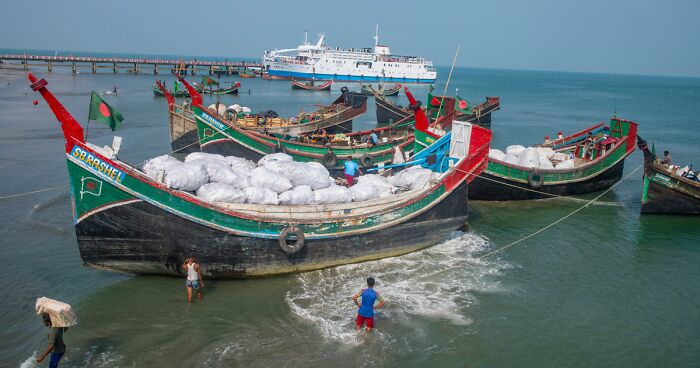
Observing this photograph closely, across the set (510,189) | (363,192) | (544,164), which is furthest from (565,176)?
(363,192)

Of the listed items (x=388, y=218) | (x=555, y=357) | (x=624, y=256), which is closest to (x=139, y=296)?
(x=388, y=218)

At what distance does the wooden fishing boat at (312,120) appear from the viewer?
21703mm

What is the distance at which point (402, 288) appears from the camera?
1055 centimetres

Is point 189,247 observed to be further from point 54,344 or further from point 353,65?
point 353,65

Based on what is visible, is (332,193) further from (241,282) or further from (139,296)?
(139,296)

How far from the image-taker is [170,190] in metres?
9.09

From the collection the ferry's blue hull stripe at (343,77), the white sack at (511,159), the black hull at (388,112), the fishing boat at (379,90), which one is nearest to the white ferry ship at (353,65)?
the ferry's blue hull stripe at (343,77)

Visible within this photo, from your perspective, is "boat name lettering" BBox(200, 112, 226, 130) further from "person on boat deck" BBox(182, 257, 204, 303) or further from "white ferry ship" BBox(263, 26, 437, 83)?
"white ferry ship" BBox(263, 26, 437, 83)

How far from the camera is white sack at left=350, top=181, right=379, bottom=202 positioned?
1141 cm

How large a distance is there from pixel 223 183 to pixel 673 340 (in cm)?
931

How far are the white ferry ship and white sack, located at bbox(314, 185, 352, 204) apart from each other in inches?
2827

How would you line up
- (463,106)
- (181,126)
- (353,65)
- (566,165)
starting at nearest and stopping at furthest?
1. (566,165)
2. (181,126)
3. (463,106)
4. (353,65)

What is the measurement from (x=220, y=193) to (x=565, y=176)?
13.0 meters

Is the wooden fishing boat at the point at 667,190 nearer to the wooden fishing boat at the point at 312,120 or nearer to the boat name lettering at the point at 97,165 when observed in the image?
the wooden fishing boat at the point at 312,120
